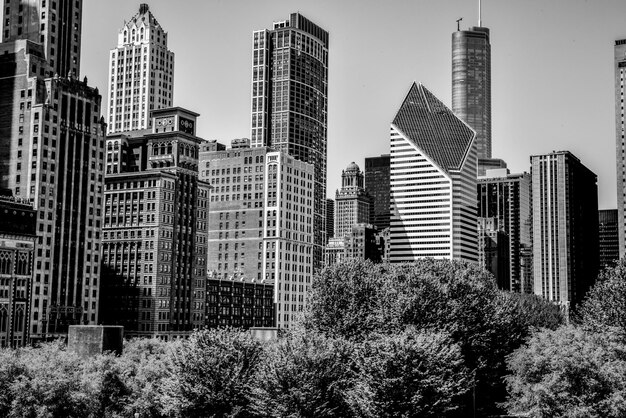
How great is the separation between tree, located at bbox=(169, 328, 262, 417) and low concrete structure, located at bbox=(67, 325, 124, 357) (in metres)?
12.6

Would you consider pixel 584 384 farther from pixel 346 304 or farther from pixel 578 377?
pixel 346 304

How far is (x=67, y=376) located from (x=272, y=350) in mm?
22318

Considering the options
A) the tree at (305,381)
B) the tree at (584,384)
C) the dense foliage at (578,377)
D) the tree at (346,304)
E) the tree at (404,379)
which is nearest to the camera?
the tree at (305,381)

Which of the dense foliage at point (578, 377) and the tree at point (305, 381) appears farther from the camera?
the dense foliage at point (578, 377)

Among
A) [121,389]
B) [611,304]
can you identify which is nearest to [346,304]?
[121,389]

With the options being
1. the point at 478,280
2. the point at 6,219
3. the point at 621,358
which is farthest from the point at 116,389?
the point at 6,219

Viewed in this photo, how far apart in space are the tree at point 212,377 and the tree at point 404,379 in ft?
40.4

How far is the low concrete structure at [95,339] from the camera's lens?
98.5 meters

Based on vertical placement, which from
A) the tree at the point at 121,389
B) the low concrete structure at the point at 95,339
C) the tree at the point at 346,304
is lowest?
the tree at the point at 121,389

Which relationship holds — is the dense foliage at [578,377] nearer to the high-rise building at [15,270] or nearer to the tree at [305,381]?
the tree at [305,381]

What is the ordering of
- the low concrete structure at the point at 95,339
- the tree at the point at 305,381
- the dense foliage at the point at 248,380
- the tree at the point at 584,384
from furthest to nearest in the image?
1. the low concrete structure at the point at 95,339
2. the tree at the point at 584,384
3. the dense foliage at the point at 248,380
4. the tree at the point at 305,381

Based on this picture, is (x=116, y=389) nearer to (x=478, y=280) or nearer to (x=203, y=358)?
(x=203, y=358)

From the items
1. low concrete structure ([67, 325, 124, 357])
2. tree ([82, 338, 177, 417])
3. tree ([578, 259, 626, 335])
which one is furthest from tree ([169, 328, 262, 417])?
tree ([578, 259, 626, 335])

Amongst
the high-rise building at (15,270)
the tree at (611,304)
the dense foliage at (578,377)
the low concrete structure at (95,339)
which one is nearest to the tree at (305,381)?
the low concrete structure at (95,339)
